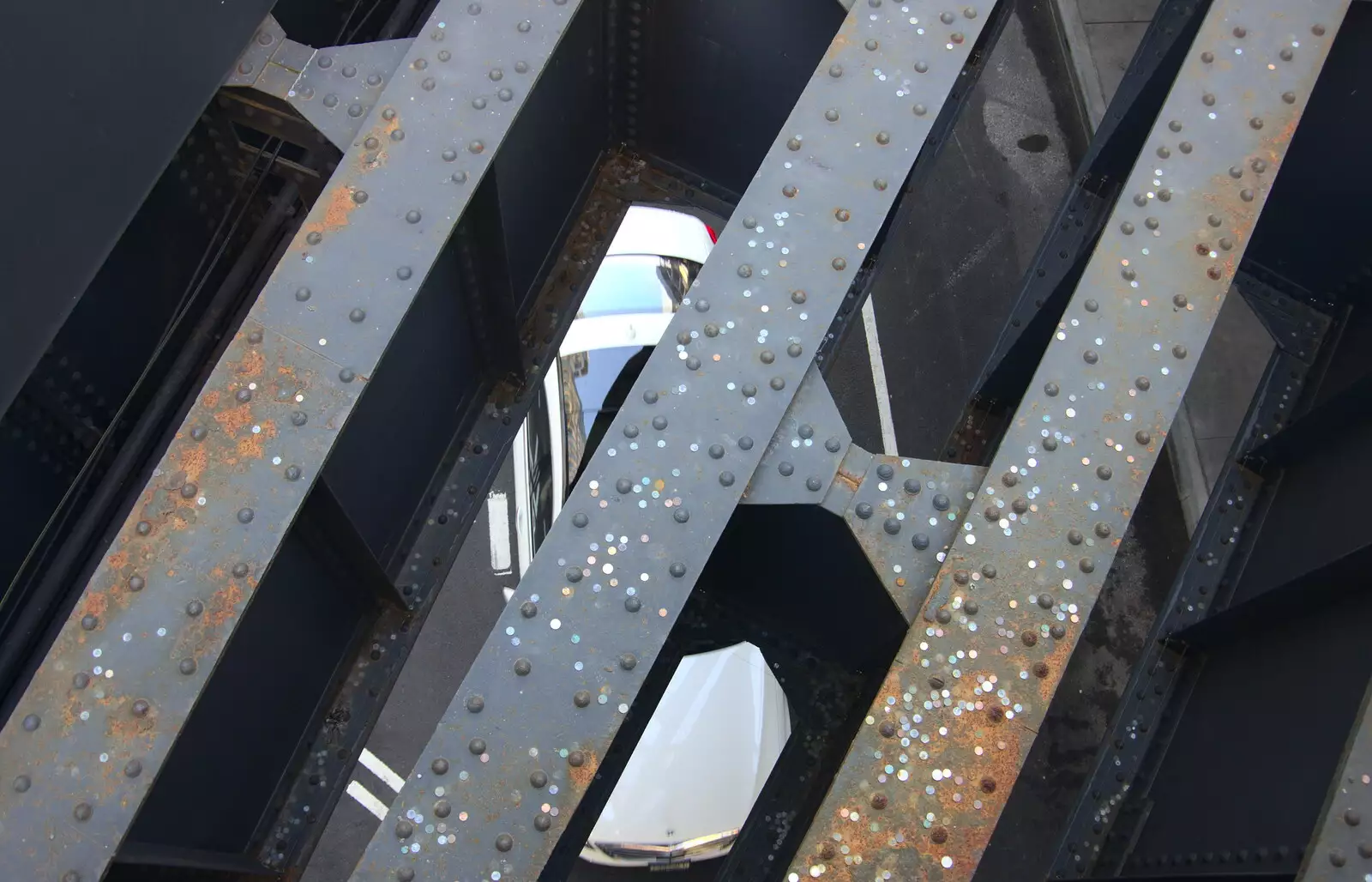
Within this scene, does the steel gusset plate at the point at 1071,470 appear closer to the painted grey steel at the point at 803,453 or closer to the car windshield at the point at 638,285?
the painted grey steel at the point at 803,453

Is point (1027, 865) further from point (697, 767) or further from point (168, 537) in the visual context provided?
point (168, 537)

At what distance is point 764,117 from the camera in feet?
19.4

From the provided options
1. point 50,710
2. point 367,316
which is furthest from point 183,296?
point 50,710

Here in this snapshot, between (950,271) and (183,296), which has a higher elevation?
(950,271)

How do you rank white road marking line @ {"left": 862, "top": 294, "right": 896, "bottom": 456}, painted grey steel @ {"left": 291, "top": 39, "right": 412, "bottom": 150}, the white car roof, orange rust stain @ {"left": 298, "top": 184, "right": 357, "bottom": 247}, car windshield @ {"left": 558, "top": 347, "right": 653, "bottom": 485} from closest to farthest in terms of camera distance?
orange rust stain @ {"left": 298, "top": 184, "right": 357, "bottom": 247}, painted grey steel @ {"left": 291, "top": 39, "right": 412, "bottom": 150}, car windshield @ {"left": 558, "top": 347, "right": 653, "bottom": 485}, the white car roof, white road marking line @ {"left": 862, "top": 294, "right": 896, "bottom": 456}

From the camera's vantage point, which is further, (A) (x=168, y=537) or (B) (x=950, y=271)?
(B) (x=950, y=271)

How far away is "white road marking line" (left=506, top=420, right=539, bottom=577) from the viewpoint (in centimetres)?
745

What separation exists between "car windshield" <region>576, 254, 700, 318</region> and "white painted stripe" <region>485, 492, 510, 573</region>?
64.4 inches

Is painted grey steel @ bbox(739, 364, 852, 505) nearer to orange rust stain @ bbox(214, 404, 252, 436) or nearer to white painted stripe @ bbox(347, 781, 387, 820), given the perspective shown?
orange rust stain @ bbox(214, 404, 252, 436)

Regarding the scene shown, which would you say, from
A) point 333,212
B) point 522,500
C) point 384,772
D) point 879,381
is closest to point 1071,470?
point 333,212

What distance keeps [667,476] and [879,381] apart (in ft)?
21.0

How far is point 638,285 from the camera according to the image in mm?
8797

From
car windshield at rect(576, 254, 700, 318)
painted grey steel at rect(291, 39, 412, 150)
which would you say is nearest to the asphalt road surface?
car windshield at rect(576, 254, 700, 318)

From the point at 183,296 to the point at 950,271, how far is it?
6.96 m
